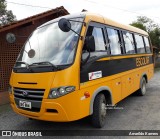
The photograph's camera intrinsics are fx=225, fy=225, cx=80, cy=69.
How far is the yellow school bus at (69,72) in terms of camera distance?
4289mm

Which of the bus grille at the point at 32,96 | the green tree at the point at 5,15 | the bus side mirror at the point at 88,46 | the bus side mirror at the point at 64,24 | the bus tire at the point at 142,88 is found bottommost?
the bus tire at the point at 142,88

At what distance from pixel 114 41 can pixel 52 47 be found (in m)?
2.07

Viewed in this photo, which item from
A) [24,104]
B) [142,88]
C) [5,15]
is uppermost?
[5,15]

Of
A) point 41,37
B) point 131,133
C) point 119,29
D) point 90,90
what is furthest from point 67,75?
point 119,29

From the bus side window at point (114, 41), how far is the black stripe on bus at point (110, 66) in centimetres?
26

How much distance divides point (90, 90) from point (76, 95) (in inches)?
20.9

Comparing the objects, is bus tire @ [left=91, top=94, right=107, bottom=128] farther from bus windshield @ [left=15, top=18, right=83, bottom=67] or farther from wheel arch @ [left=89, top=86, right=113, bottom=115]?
bus windshield @ [left=15, top=18, right=83, bottom=67]

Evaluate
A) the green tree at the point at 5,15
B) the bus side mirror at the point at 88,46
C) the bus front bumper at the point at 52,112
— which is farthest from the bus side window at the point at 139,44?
the green tree at the point at 5,15

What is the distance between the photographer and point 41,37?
17.4 feet

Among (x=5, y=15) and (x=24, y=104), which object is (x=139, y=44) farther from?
(x=5, y=15)

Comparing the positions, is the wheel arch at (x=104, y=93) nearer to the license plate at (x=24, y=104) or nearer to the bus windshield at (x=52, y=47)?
the bus windshield at (x=52, y=47)

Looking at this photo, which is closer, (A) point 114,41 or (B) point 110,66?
(B) point 110,66

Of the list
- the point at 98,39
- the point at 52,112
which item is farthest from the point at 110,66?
the point at 52,112

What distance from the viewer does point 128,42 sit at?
24.0 ft
